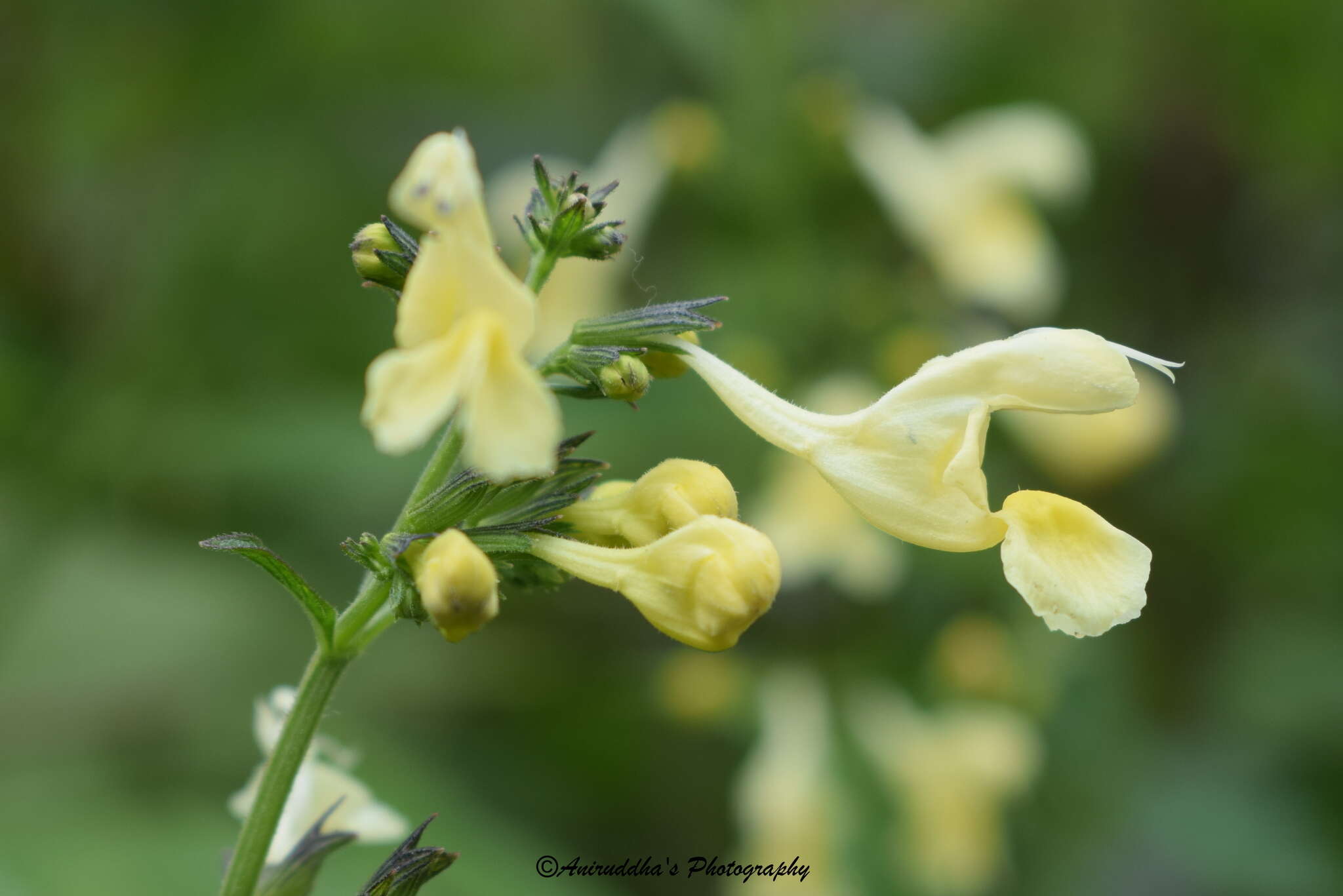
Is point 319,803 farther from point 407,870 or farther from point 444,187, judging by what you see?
point 444,187

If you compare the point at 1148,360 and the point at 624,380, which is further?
the point at 1148,360

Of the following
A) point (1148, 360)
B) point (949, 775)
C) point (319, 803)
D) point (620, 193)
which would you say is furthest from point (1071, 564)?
point (620, 193)

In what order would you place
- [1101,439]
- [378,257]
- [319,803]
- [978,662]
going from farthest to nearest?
[1101,439]
[978,662]
[319,803]
[378,257]

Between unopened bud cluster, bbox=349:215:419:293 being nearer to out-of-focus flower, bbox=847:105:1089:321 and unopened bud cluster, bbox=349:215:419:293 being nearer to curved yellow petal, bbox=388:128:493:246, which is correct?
curved yellow petal, bbox=388:128:493:246

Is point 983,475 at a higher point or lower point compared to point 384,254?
lower

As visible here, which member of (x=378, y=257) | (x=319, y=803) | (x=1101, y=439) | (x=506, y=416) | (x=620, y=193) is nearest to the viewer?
(x=506, y=416)

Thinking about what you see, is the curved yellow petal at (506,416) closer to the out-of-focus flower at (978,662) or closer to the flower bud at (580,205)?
the flower bud at (580,205)
